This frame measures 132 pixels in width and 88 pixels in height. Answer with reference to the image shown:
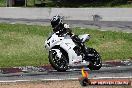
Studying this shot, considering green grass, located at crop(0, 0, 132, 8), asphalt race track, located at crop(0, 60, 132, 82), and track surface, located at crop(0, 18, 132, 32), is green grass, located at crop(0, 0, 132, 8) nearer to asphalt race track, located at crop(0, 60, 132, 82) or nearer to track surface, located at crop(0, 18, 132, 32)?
track surface, located at crop(0, 18, 132, 32)

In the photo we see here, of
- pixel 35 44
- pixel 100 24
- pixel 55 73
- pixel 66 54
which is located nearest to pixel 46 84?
pixel 55 73

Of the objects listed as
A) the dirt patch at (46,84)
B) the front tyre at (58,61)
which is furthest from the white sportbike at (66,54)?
the dirt patch at (46,84)

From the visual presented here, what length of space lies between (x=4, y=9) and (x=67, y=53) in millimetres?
21866

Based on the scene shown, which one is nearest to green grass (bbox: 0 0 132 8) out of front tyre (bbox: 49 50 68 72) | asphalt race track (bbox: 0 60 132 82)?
asphalt race track (bbox: 0 60 132 82)

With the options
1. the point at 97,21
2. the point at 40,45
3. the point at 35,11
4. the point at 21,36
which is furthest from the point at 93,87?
the point at 35,11

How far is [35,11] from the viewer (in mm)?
33906

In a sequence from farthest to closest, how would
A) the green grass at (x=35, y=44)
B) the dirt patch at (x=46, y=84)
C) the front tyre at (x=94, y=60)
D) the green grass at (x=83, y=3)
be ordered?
the green grass at (x=83, y=3) → the green grass at (x=35, y=44) → the front tyre at (x=94, y=60) → the dirt patch at (x=46, y=84)

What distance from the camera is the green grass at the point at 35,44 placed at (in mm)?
16969

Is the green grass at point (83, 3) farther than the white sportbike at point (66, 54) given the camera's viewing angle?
Yes

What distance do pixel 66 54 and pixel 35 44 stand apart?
7.15m

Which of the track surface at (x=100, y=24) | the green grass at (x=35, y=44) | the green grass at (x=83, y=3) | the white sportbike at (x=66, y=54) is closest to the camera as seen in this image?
the white sportbike at (x=66, y=54)

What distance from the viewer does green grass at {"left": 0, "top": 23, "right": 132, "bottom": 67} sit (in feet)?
55.7

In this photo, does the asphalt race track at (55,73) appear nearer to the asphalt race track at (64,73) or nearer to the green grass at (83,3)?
the asphalt race track at (64,73)

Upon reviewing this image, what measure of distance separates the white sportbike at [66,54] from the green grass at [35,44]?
7.47 feet
